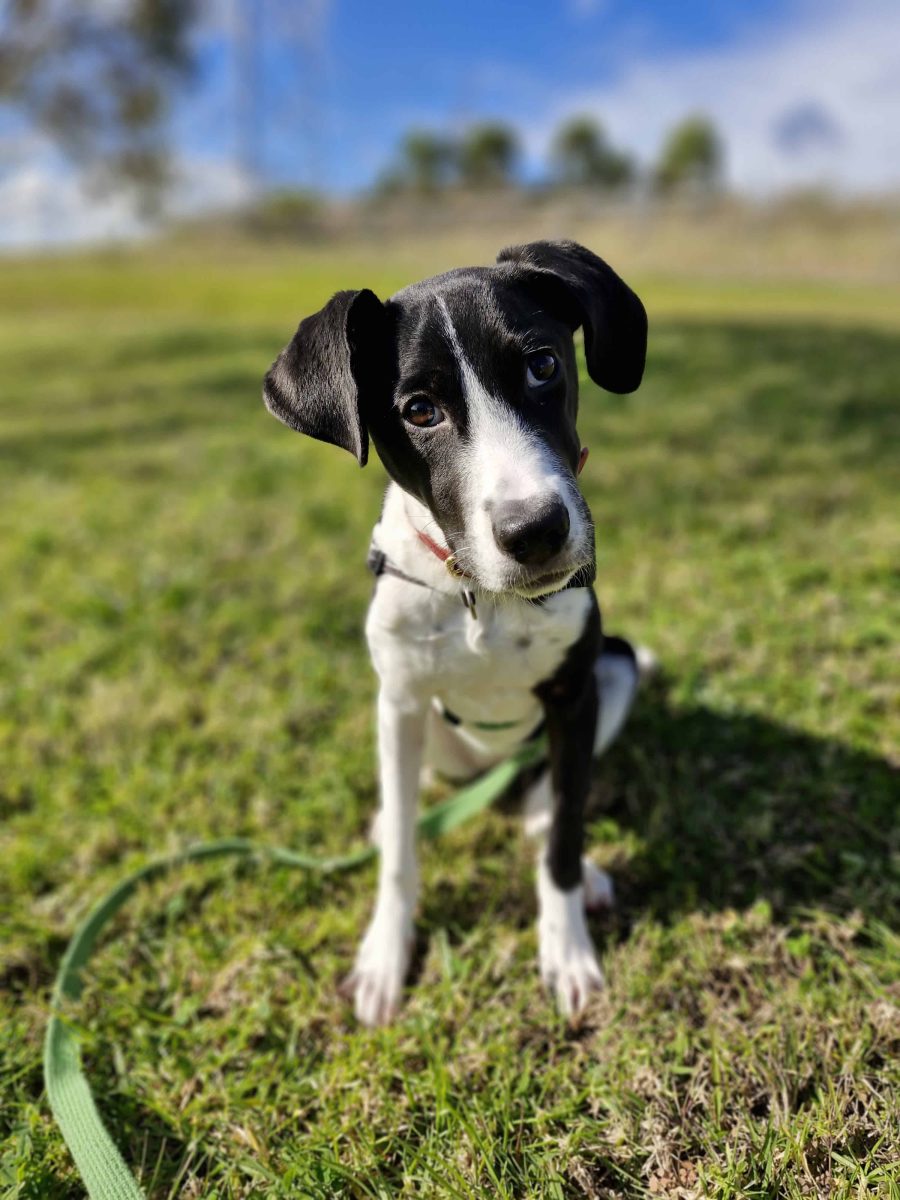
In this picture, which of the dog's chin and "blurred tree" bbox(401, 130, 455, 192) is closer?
the dog's chin

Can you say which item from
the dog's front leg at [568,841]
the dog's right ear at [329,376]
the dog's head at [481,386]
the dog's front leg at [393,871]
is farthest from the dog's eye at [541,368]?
the dog's front leg at [393,871]

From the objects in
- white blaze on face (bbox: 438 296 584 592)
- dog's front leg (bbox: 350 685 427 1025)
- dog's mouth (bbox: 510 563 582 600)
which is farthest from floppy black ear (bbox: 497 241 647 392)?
dog's front leg (bbox: 350 685 427 1025)

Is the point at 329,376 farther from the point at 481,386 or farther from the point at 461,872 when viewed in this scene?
the point at 461,872

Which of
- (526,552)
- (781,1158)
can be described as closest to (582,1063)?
(781,1158)

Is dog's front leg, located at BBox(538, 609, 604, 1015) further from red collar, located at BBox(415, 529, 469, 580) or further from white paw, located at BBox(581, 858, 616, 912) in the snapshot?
red collar, located at BBox(415, 529, 469, 580)

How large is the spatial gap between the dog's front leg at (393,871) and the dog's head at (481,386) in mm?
622

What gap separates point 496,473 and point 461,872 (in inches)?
56.1

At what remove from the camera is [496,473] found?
5.15 feet

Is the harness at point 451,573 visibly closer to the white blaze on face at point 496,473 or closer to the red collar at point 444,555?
the red collar at point 444,555

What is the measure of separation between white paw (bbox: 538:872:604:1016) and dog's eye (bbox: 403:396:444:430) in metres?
1.22

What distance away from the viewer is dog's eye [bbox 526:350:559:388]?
1712 millimetres

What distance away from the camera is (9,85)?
12844 mm

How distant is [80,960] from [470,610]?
58.2 inches

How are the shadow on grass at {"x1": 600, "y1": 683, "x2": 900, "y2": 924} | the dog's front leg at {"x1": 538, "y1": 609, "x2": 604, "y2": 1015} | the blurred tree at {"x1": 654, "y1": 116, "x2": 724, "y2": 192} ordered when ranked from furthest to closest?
the blurred tree at {"x1": 654, "y1": 116, "x2": 724, "y2": 192} < the shadow on grass at {"x1": 600, "y1": 683, "x2": 900, "y2": 924} < the dog's front leg at {"x1": 538, "y1": 609, "x2": 604, "y2": 1015}
